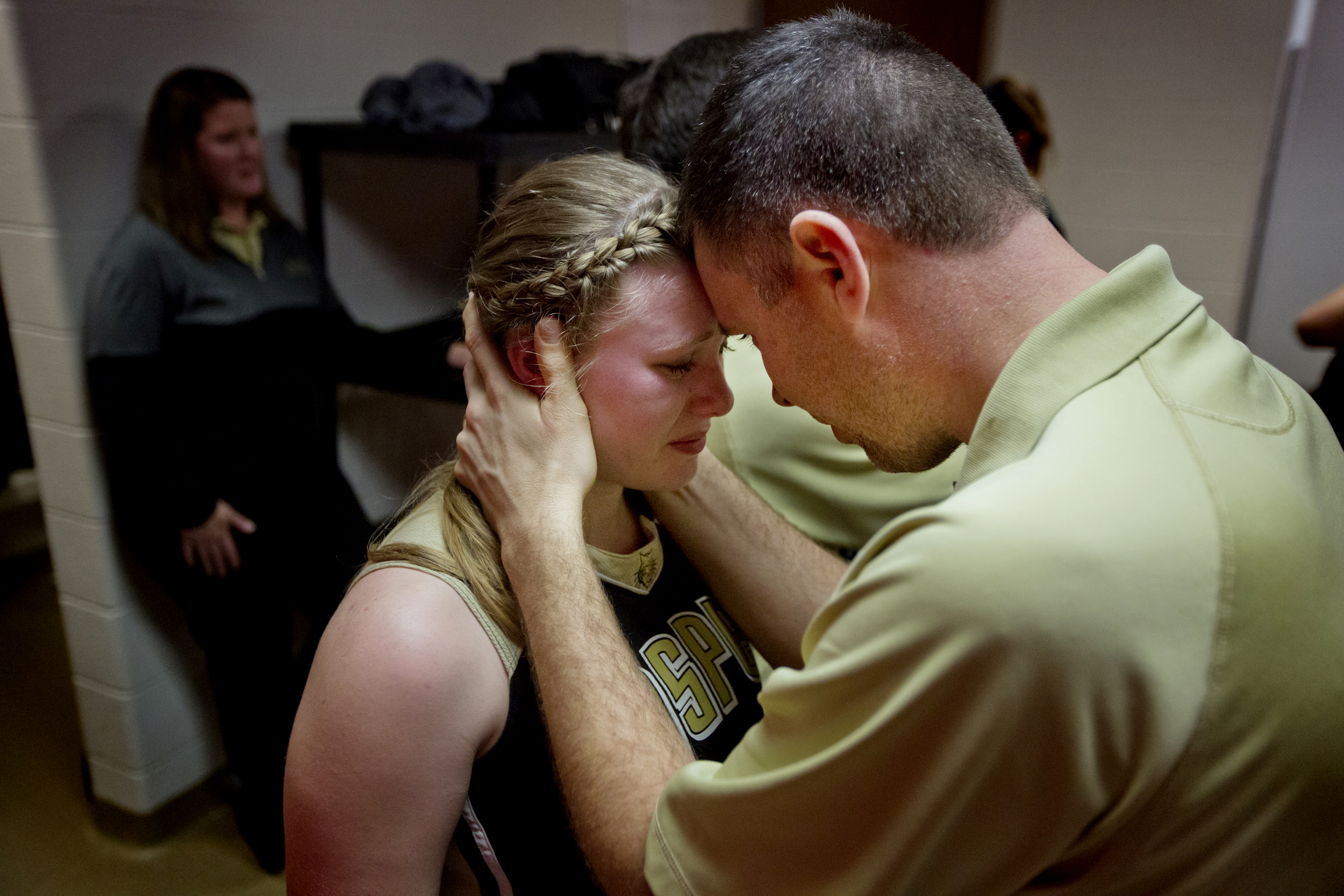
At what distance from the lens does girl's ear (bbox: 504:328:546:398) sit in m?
1.13

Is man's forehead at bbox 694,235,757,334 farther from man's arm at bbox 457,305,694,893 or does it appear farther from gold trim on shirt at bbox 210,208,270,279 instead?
gold trim on shirt at bbox 210,208,270,279

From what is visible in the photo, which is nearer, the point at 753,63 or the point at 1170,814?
the point at 1170,814

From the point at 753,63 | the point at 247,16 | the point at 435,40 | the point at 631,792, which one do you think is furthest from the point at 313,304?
the point at 631,792

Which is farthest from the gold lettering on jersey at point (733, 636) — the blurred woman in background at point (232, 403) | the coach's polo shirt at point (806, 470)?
the blurred woman in background at point (232, 403)

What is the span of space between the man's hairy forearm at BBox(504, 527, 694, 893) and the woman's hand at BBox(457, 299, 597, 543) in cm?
4

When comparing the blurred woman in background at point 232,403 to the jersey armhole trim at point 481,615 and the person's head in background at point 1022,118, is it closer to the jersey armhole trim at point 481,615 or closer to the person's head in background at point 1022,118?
the jersey armhole trim at point 481,615

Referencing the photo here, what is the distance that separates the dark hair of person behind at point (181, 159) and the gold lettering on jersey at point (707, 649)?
4.49 feet

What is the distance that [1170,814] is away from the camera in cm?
71

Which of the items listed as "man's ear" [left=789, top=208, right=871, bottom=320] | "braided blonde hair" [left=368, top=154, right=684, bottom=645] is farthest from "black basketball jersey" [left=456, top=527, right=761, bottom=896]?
"man's ear" [left=789, top=208, right=871, bottom=320]

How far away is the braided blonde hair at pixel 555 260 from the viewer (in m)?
1.08

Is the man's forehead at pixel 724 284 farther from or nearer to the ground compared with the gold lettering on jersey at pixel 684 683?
farther from the ground

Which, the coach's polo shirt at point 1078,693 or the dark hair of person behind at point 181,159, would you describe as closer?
the coach's polo shirt at point 1078,693

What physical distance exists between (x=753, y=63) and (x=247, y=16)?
162 cm

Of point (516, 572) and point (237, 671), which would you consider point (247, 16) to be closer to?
point (237, 671)
